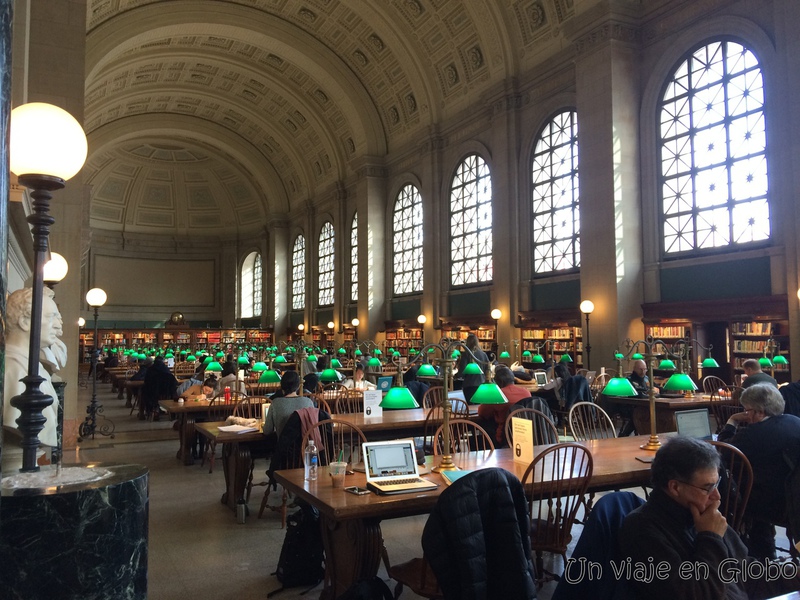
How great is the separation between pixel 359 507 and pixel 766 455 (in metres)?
2.64

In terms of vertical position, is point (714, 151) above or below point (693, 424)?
above

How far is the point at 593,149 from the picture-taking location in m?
13.6

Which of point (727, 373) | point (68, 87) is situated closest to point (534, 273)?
point (727, 373)

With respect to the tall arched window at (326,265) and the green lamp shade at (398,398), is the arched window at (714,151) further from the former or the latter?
the tall arched window at (326,265)

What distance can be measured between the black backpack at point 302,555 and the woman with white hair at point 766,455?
288cm

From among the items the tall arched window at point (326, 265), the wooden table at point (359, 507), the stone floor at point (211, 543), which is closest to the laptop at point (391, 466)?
the wooden table at point (359, 507)

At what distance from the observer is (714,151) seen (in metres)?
11.9

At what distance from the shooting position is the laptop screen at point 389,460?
3783mm

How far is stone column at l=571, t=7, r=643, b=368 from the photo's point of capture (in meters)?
13.0

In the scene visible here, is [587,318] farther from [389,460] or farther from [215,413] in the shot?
[389,460]

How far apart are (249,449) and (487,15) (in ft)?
49.0

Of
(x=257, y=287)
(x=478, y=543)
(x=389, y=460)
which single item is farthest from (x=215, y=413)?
(x=257, y=287)

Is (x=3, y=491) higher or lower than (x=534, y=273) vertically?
lower

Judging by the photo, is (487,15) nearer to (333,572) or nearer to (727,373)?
(727,373)
